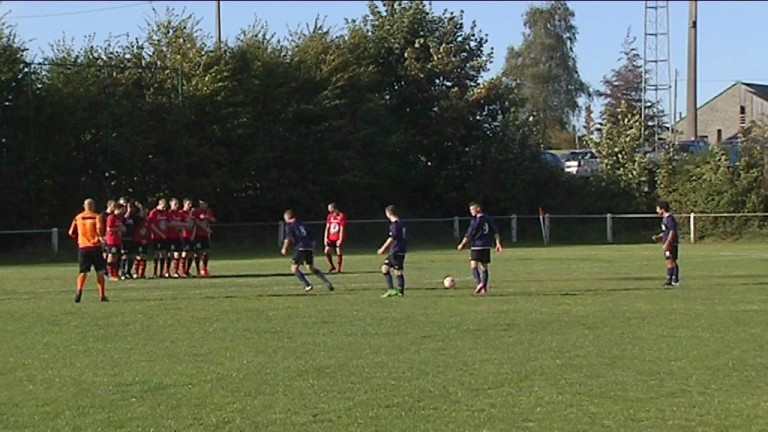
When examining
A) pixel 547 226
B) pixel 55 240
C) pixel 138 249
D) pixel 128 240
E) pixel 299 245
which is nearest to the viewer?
pixel 299 245

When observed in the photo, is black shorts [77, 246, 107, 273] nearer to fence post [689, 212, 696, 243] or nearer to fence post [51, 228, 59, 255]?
fence post [51, 228, 59, 255]

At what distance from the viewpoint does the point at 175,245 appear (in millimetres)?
27750

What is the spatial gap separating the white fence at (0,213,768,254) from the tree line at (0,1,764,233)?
39.2 inches

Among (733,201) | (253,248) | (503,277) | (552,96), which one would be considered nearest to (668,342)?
(503,277)

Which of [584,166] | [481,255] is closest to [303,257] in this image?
[481,255]

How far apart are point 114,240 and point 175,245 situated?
229cm

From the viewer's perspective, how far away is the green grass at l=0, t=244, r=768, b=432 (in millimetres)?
9570

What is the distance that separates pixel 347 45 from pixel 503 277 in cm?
2481

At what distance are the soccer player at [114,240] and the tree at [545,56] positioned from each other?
2741 inches

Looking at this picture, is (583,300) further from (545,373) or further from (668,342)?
(545,373)

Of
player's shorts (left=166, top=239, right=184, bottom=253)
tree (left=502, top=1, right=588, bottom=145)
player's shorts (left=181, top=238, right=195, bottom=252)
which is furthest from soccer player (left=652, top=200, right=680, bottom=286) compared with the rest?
tree (left=502, top=1, right=588, bottom=145)

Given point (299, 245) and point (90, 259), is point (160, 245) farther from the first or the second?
point (90, 259)

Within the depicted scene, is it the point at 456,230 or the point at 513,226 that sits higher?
the point at 513,226

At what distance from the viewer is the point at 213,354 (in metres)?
13.2
